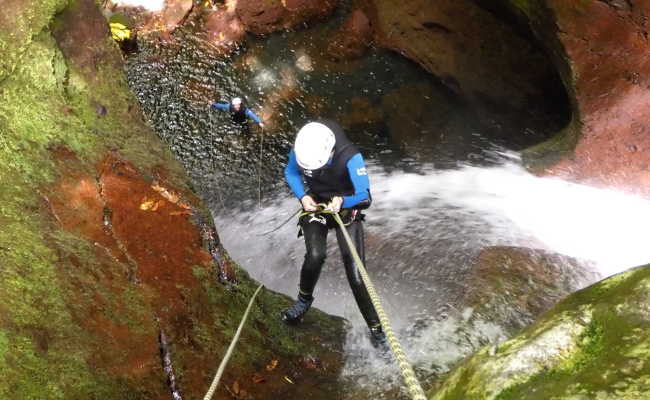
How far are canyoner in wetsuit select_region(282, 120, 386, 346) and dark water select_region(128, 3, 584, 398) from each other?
0.77m

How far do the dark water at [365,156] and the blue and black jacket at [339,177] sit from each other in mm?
1750

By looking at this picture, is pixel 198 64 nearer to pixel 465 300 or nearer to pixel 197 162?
pixel 197 162

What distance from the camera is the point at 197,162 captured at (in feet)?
36.3

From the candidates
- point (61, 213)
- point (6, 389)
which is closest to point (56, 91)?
point (61, 213)

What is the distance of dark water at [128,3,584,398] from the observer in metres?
6.48

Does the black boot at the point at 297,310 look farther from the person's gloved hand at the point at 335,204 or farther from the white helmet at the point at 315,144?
the white helmet at the point at 315,144

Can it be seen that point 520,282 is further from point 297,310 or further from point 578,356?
point 578,356

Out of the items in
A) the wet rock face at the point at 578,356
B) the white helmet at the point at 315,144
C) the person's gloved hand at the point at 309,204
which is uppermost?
the white helmet at the point at 315,144

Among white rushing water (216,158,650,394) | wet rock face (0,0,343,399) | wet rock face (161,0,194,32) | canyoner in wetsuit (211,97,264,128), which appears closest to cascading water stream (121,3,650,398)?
white rushing water (216,158,650,394)

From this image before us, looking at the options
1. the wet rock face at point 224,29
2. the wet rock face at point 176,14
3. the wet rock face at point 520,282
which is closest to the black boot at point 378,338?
the wet rock face at point 520,282

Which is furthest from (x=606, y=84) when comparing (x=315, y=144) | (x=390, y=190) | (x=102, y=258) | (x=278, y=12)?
(x=278, y=12)

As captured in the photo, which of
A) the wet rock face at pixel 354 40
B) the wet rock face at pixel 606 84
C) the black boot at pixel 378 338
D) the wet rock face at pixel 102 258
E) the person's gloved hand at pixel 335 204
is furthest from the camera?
the wet rock face at pixel 354 40

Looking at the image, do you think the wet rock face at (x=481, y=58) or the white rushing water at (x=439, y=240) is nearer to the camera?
the white rushing water at (x=439, y=240)

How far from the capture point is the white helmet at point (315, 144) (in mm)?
5375
